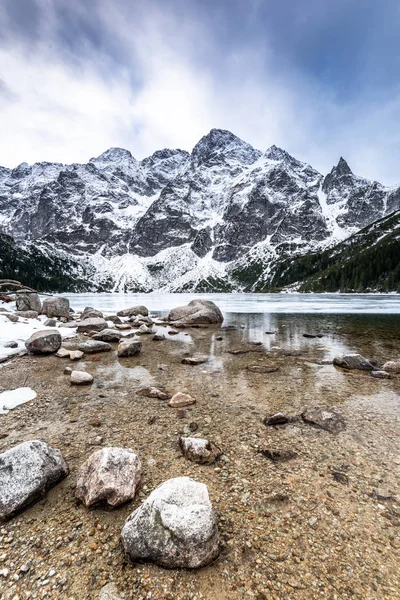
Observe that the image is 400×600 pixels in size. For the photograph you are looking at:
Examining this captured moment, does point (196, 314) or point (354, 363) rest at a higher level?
point (196, 314)

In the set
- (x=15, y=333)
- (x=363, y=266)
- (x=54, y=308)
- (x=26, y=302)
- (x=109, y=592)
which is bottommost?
(x=109, y=592)

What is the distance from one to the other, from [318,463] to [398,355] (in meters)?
11.9

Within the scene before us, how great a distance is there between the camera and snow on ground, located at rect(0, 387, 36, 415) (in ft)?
24.7

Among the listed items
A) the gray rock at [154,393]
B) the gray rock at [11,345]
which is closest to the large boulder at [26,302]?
the gray rock at [11,345]

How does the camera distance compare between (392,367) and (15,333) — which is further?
(15,333)

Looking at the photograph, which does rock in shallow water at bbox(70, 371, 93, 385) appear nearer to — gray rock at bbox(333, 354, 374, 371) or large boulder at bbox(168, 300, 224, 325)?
gray rock at bbox(333, 354, 374, 371)

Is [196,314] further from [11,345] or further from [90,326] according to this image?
[11,345]

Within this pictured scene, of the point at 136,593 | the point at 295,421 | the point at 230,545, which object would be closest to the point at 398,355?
the point at 295,421

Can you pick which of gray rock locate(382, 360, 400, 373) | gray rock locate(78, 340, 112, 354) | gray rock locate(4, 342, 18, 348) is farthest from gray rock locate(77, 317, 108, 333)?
gray rock locate(382, 360, 400, 373)

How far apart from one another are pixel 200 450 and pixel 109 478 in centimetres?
181

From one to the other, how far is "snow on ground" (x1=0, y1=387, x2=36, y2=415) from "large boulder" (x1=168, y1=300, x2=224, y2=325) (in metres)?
18.4

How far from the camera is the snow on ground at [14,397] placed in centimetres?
752

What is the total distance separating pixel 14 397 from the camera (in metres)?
8.14

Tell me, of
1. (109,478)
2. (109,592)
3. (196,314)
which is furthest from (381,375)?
(196,314)
